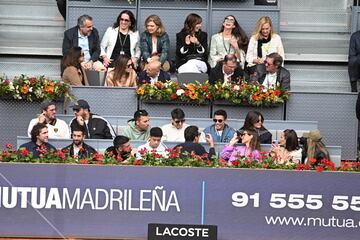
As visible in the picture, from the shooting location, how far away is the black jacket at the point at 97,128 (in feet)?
56.1

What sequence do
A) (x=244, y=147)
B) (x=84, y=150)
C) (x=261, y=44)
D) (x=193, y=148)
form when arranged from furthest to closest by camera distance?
(x=261, y=44) < (x=244, y=147) < (x=193, y=148) < (x=84, y=150)

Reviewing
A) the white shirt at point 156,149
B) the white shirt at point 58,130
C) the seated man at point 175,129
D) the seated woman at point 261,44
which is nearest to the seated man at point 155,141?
the white shirt at point 156,149

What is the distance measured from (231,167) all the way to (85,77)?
17.3ft

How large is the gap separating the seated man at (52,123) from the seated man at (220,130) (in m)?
2.09

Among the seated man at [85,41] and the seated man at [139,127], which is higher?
the seated man at [85,41]

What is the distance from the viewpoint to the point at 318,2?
21578mm

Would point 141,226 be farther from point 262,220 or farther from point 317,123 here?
point 317,123

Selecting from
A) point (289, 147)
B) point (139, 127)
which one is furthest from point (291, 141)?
point (139, 127)

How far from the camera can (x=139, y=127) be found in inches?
673

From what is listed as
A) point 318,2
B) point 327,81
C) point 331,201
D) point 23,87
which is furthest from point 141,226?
point 318,2

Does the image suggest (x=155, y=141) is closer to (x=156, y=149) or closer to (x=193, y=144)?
(x=156, y=149)

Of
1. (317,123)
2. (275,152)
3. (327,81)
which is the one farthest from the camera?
(327,81)

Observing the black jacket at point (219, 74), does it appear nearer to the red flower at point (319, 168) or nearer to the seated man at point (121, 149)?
the seated man at point (121, 149)

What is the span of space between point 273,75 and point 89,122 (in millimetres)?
3378
